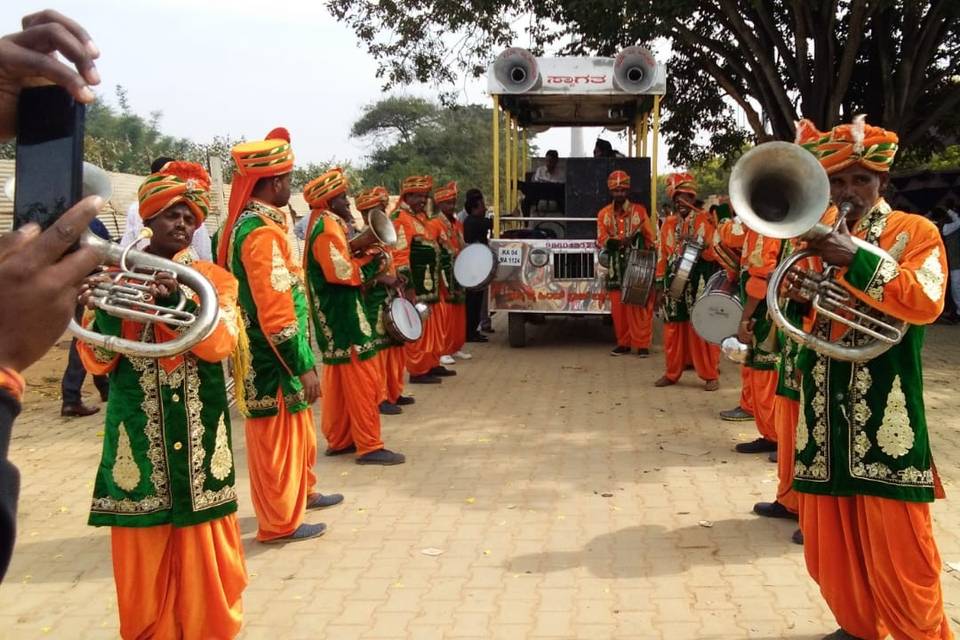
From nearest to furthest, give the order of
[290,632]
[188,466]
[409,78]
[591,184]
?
[188,466], [290,632], [591,184], [409,78]

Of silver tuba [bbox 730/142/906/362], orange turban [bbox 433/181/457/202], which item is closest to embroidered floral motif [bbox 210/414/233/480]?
silver tuba [bbox 730/142/906/362]

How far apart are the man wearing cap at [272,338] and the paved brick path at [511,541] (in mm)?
307

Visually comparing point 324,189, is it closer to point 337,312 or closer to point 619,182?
point 337,312

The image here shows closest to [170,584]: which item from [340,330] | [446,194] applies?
[340,330]

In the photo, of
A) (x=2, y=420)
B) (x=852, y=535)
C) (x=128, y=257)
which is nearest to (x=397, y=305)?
(x=852, y=535)

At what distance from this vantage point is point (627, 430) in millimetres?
7609

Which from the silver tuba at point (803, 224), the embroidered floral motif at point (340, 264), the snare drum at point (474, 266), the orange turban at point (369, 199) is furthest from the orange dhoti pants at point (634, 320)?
the silver tuba at point (803, 224)

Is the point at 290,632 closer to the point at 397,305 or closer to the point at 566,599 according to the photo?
the point at 566,599

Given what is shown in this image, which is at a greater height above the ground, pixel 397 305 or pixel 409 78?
pixel 409 78

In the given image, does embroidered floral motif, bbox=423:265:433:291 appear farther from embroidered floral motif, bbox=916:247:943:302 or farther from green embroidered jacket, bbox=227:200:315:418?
embroidered floral motif, bbox=916:247:943:302

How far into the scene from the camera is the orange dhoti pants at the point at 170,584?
3.47 metres

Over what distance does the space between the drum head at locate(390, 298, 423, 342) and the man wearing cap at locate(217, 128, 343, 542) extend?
249 centimetres

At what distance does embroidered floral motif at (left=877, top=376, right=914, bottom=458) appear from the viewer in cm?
343

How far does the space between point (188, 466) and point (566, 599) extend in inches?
73.6
